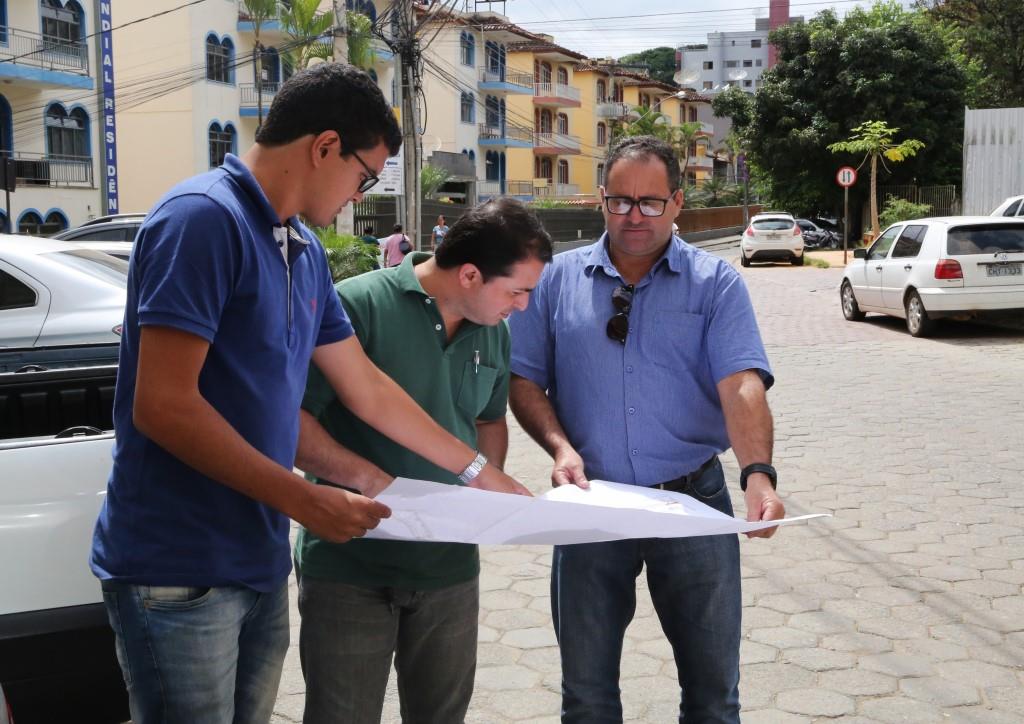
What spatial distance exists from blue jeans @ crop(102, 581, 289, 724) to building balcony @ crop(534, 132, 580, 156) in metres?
55.0

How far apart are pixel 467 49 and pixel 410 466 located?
1923 inches

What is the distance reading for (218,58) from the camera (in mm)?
33531

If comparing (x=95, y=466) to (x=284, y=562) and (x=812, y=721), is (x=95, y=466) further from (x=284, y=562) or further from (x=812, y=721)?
(x=812, y=721)

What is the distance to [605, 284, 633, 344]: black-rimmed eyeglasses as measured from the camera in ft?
9.41

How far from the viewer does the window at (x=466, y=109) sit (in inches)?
1924

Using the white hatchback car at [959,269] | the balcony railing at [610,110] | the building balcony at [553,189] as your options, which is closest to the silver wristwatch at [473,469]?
the white hatchback car at [959,269]

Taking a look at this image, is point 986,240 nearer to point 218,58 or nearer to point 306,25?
point 306,25

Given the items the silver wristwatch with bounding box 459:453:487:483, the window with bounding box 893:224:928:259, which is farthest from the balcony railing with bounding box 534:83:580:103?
the silver wristwatch with bounding box 459:453:487:483

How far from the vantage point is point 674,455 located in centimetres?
282

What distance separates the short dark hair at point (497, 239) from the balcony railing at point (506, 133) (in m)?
49.5

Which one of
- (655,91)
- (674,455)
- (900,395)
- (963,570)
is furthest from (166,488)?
(655,91)

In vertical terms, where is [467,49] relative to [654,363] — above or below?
above

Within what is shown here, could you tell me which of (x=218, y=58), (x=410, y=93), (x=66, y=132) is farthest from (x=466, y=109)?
(x=410, y=93)

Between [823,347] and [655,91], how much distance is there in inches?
2548
